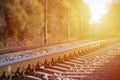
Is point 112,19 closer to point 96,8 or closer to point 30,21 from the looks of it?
point 96,8

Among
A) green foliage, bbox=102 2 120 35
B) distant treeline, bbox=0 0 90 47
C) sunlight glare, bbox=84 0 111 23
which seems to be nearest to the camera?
distant treeline, bbox=0 0 90 47

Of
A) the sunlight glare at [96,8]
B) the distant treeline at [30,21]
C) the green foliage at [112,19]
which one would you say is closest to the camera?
the distant treeline at [30,21]

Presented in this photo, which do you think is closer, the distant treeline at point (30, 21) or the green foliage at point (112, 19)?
the distant treeline at point (30, 21)

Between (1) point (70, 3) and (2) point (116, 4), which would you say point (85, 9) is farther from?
(2) point (116, 4)

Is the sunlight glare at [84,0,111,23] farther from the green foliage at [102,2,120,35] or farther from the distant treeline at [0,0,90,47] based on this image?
the distant treeline at [0,0,90,47]

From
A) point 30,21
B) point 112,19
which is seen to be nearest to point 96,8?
point 112,19

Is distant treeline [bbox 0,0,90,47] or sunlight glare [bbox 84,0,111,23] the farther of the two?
sunlight glare [bbox 84,0,111,23]

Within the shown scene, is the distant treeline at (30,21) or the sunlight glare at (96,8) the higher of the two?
the sunlight glare at (96,8)

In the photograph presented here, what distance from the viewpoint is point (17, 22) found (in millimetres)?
18109

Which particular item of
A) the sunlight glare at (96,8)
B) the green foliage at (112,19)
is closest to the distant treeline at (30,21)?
the sunlight glare at (96,8)

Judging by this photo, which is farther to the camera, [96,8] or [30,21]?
[96,8]

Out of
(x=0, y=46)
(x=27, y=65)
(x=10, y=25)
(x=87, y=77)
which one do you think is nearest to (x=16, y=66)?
(x=27, y=65)

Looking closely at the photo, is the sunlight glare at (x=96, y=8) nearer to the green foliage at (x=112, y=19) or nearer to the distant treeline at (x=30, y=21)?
the green foliage at (x=112, y=19)

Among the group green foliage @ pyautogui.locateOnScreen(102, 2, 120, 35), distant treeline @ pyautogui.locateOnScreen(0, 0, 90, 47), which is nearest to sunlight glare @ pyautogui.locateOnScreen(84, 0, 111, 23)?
green foliage @ pyautogui.locateOnScreen(102, 2, 120, 35)
